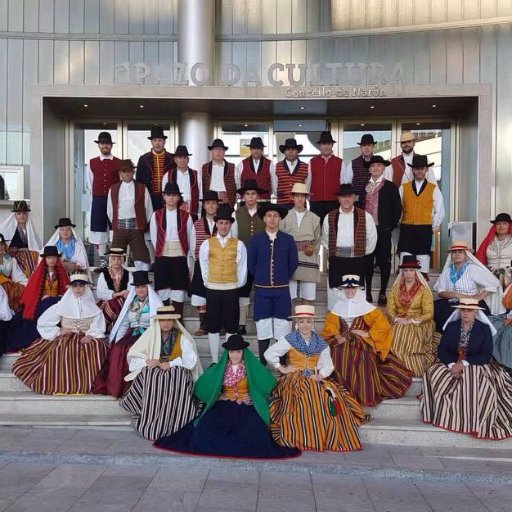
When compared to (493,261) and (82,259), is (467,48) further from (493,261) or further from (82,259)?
(82,259)

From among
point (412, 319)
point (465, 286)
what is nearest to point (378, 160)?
point (465, 286)

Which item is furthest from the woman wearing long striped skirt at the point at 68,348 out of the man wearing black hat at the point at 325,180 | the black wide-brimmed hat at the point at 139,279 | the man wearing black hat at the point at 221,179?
the man wearing black hat at the point at 325,180

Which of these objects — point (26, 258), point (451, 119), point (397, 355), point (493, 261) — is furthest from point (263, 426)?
point (451, 119)

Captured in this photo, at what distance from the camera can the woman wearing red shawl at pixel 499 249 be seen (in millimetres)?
7848

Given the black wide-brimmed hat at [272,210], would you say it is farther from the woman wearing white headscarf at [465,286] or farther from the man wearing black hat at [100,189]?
the man wearing black hat at [100,189]

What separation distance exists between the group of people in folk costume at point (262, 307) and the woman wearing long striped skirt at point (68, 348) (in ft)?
0.05

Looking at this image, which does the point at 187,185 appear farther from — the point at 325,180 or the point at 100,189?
the point at 325,180

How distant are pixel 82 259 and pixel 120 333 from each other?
1.82 m

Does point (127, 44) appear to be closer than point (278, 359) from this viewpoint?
No

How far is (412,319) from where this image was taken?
23.1ft

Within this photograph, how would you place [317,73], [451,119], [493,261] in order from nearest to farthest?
[493,261] → [317,73] → [451,119]

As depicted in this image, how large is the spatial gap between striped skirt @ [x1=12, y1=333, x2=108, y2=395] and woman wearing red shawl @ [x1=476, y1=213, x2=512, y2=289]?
4.25 m

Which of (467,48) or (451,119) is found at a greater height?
(467,48)

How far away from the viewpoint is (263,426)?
591 cm
